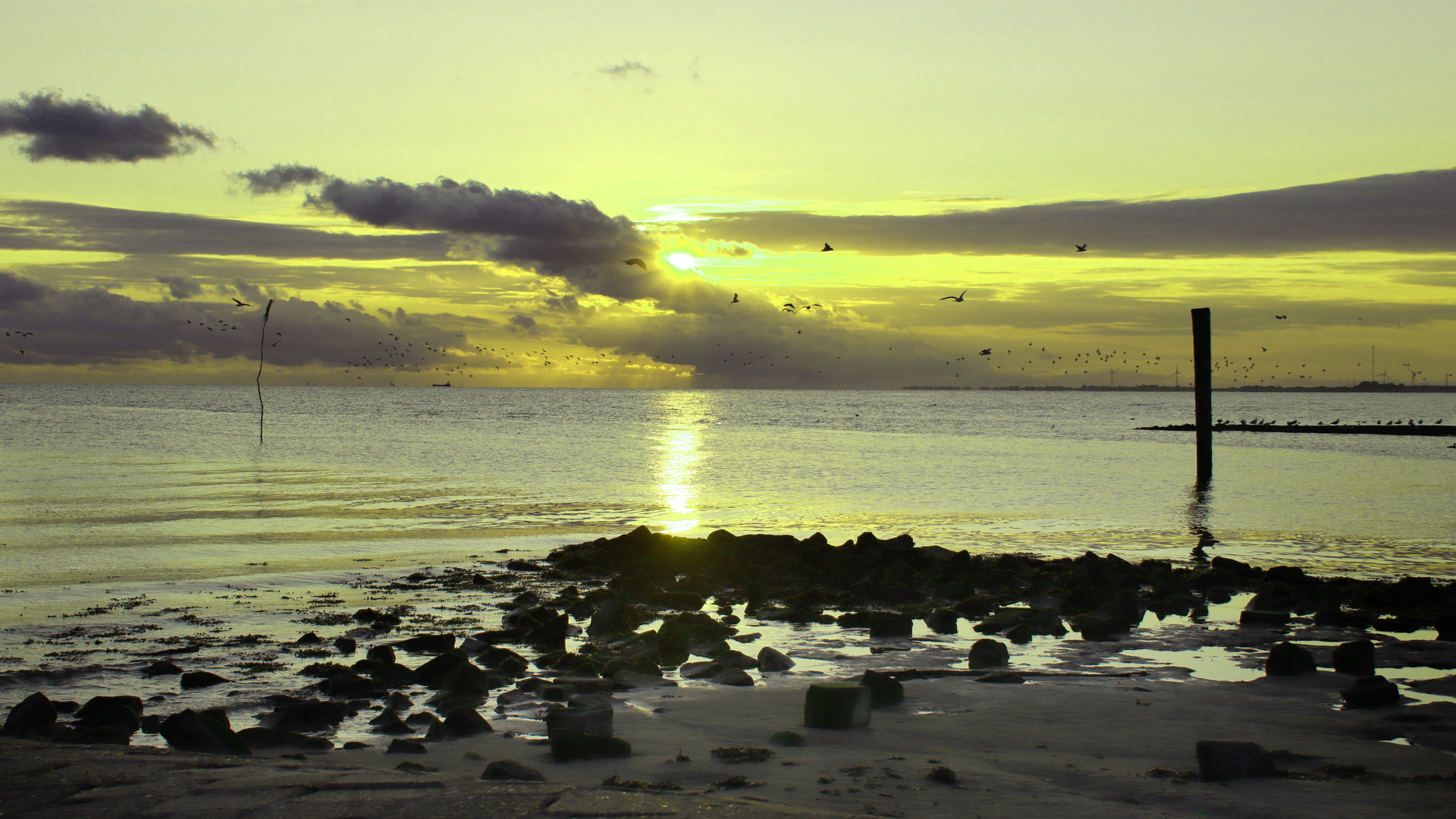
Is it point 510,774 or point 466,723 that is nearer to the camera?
point 510,774

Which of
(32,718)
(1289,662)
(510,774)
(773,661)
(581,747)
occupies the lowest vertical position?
(773,661)

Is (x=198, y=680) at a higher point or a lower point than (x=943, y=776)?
lower

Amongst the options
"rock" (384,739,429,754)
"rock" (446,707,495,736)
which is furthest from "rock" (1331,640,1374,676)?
"rock" (384,739,429,754)

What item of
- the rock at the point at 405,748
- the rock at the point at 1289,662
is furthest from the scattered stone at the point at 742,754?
the rock at the point at 1289,662

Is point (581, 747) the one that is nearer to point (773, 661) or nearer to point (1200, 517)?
point (773, 661)

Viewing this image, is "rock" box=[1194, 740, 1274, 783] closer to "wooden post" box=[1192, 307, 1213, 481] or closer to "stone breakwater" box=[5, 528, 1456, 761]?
"stone breakwater" box=[5, 528, 1456, 761]

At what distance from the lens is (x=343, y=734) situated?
9.28 meters

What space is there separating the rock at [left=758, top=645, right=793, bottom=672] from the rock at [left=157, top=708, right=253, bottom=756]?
5725mm

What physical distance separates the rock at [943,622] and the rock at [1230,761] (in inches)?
253

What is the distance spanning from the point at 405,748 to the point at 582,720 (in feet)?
5.24

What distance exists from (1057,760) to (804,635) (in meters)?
6.01

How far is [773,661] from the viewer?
468 inches

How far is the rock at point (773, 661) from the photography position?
11836mm

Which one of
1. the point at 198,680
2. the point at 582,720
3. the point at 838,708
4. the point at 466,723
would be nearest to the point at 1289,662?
the point at 838,708
